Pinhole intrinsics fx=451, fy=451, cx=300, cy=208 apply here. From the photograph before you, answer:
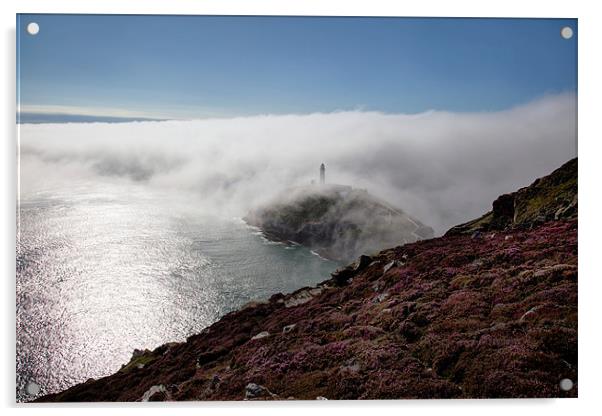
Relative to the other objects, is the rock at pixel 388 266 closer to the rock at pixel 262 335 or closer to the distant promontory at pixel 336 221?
the distant promontory at pixel 336 221

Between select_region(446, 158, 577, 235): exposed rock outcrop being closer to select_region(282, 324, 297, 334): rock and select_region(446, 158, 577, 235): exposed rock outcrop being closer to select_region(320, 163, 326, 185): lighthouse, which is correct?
select_region(320, 163, 326, 185): lighthouse

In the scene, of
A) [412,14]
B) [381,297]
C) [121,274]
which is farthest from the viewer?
[381,297]

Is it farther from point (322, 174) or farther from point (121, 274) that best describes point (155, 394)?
point (322, 174)

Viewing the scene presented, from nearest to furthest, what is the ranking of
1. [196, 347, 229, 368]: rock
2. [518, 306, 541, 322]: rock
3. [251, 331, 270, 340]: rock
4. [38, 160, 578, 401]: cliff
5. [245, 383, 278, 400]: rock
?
[38, 160, 578, 401]: cliff < [518, 306, 541, 322]: rock < [245, 383, 278, 400]: rock < [196, 347, 229, 368]: rock < [251, 331, 270, 340]: rock

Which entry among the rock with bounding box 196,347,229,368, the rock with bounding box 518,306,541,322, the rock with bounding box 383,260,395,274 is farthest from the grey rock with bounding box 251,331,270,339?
the rock with bounding box 518,306,541,322

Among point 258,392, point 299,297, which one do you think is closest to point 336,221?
point 299,297

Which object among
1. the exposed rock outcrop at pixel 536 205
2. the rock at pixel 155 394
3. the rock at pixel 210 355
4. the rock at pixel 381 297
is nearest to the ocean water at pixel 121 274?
the rock at pixel 210 355
